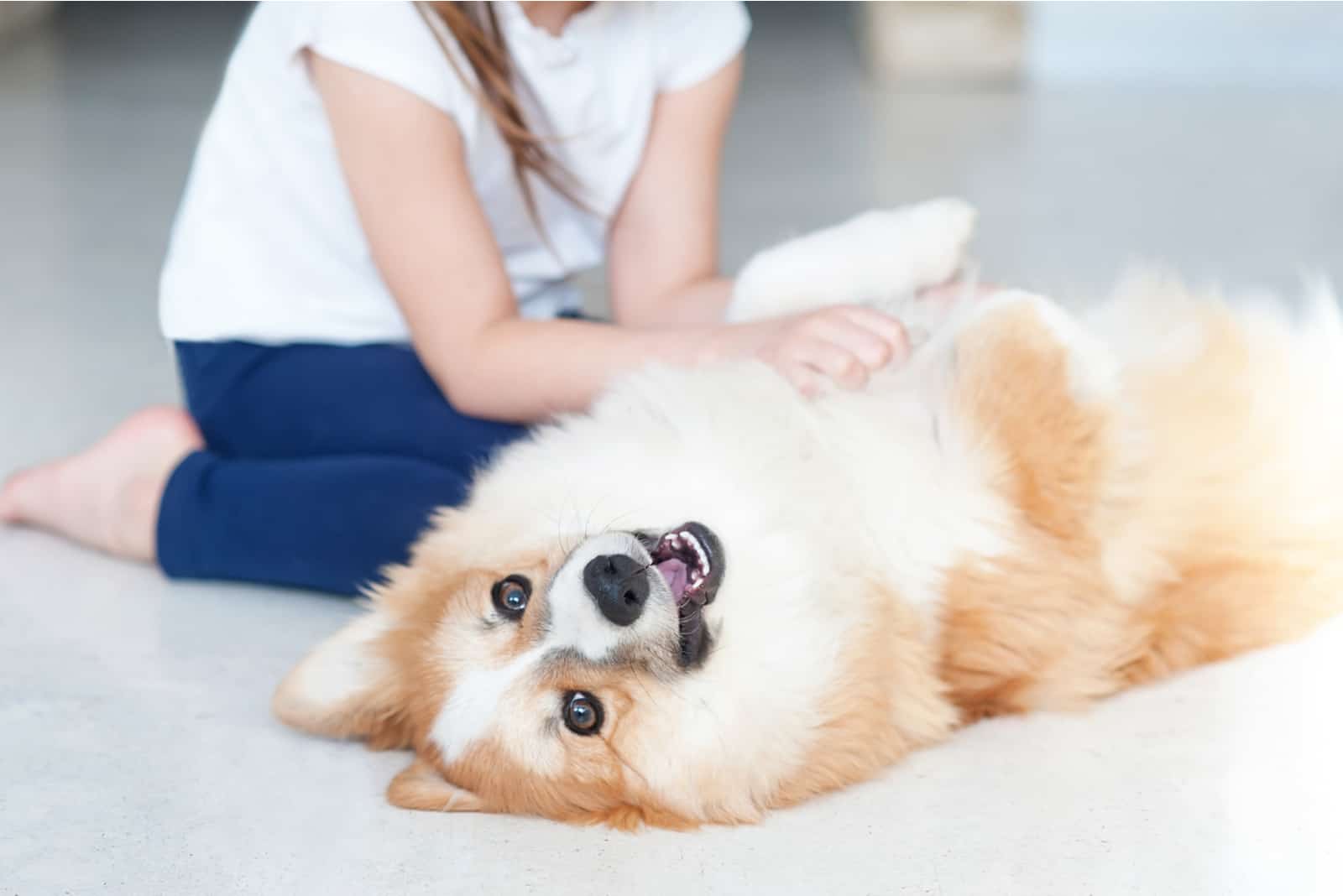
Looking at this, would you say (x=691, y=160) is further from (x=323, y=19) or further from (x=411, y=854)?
(x=411, y=854)

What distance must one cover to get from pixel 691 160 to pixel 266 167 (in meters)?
0.63

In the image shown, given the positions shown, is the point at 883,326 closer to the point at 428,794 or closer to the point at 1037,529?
the point at 1037,529

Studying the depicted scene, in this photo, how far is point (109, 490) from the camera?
2.11 metres

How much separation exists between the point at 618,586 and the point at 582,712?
0.15m

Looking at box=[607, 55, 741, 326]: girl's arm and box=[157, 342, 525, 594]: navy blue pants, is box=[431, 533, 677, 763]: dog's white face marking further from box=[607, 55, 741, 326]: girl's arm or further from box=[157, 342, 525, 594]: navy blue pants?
box=[607, 55, 741, 326]: girl's arm

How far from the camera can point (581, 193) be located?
2.25 meters

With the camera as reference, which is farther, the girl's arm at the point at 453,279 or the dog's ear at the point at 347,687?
the girl's arm at the point at 453,279

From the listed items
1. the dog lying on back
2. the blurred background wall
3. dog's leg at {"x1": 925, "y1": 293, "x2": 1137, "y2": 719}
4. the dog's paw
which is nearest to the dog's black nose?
the dog lying on back

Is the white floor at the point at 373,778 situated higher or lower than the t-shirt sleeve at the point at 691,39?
lower

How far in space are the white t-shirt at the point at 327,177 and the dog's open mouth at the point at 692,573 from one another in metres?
0.80

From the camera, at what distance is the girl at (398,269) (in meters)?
1.92

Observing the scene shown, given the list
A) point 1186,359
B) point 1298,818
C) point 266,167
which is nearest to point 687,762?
point 1298,818

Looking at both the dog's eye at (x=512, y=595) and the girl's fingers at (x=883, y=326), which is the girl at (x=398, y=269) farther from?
the dog's eye at (x=512, y=595)

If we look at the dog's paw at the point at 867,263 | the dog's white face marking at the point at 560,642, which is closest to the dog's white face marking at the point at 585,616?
the dog's white face marking at the point at 560,642
